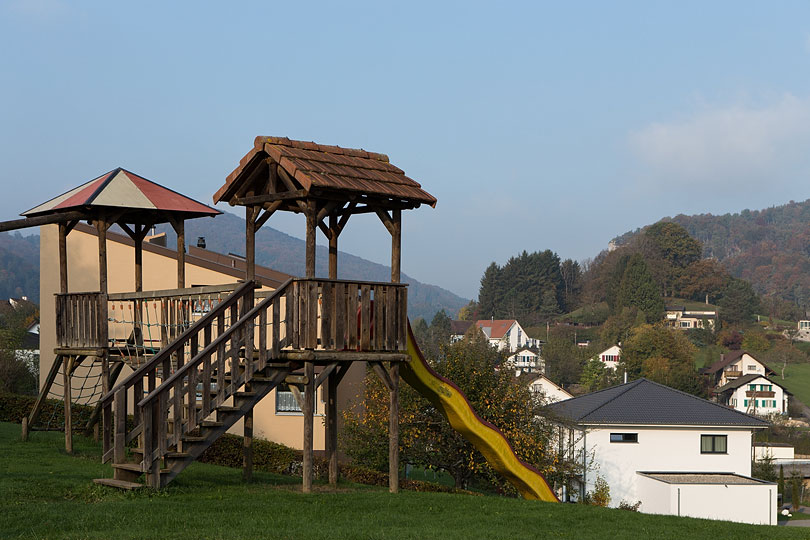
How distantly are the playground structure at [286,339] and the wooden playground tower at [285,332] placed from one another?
0.02m

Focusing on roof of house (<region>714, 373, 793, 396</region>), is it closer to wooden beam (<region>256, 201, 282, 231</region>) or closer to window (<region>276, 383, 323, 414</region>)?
window (<region>276, 383, 323, 414</region>)

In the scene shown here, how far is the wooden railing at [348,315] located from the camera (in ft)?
51.7

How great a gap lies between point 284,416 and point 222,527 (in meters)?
22.1

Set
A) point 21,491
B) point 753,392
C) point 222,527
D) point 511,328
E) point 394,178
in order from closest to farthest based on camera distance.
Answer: point 222,527, point 21,491, point 394,178, point 753,392, point 511,328

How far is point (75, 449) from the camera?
21516mm

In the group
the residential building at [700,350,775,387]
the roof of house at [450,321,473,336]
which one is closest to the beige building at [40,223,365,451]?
the residential building at [700,350,775,387]

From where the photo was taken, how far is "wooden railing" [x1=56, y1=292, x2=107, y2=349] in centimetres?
2091

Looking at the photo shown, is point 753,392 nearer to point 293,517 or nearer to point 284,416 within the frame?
point 284,416

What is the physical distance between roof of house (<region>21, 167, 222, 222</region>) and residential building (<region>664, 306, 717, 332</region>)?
151804 mm

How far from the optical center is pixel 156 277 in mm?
34531

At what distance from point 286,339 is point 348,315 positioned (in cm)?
121

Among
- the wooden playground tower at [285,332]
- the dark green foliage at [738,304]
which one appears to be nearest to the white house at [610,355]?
the dark green foliage at [738,304]

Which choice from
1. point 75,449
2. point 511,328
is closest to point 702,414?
point 75,449

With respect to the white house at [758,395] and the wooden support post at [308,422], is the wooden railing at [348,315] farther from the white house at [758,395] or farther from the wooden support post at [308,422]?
the white house at [758,395]
